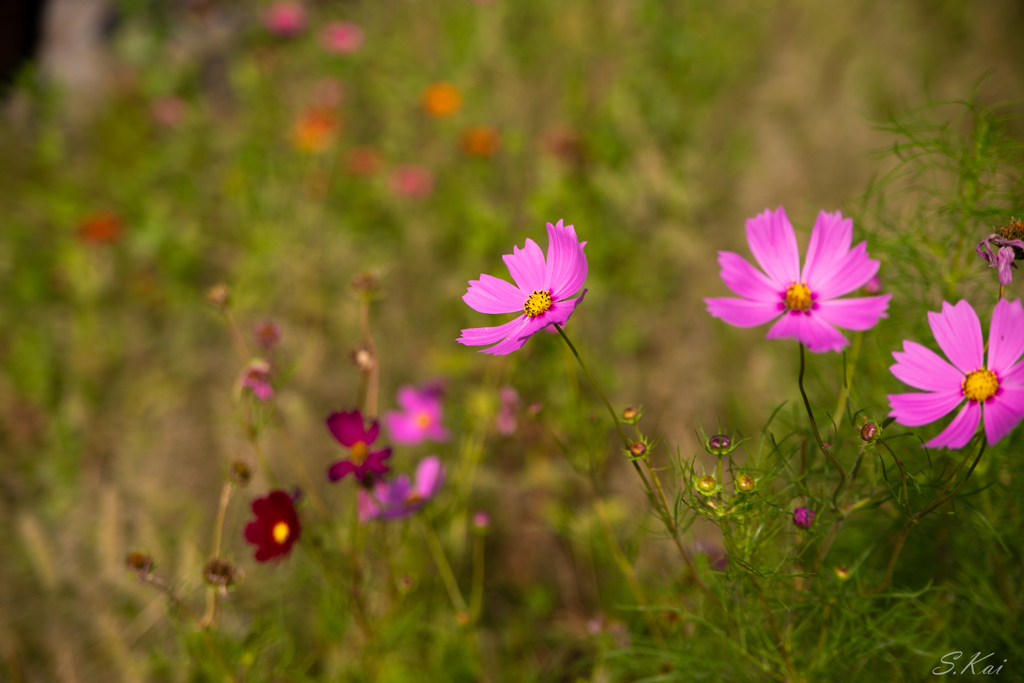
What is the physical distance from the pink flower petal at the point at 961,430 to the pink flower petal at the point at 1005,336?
5 cm

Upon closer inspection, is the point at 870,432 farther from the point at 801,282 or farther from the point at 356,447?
the point at 356,447

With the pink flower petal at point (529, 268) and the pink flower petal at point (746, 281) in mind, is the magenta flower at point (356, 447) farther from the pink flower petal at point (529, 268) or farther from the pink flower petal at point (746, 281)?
the pink flower petal at point (746, 281)

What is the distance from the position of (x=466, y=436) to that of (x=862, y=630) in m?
1.01

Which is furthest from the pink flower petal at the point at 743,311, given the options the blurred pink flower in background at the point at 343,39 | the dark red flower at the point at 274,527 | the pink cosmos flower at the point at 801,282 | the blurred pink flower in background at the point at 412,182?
the blurred pink flower in background at the point at 343,39

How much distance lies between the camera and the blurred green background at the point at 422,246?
5.05 feet

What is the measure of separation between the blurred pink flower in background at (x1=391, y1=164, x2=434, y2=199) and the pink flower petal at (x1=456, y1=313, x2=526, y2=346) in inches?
60.6

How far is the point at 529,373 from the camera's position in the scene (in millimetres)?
1726

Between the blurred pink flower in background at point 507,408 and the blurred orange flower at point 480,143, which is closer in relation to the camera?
the blurred pink flower in background at point 507,408

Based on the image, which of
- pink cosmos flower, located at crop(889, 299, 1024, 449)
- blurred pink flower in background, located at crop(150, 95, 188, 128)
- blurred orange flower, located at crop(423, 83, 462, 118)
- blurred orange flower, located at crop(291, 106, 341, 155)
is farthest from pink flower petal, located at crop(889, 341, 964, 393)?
blurred pink flower in background, located at crop(150, 95, 188, 128)

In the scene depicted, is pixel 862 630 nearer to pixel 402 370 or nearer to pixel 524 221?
pixel 402 370

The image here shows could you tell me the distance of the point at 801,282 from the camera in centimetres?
76

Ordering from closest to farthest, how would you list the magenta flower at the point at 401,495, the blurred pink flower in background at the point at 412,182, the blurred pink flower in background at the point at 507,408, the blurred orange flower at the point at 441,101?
1. the magenta flower at the point at 401,495
2. the blurred pink flower in background at the point at 507,408
3. the blurred pink flower in background at the point at 412,182
4. the blurred orange flower at the point at 441,101

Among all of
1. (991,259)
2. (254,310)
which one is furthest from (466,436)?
(991,259)

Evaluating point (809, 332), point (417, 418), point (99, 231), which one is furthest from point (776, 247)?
point (99, 231)
